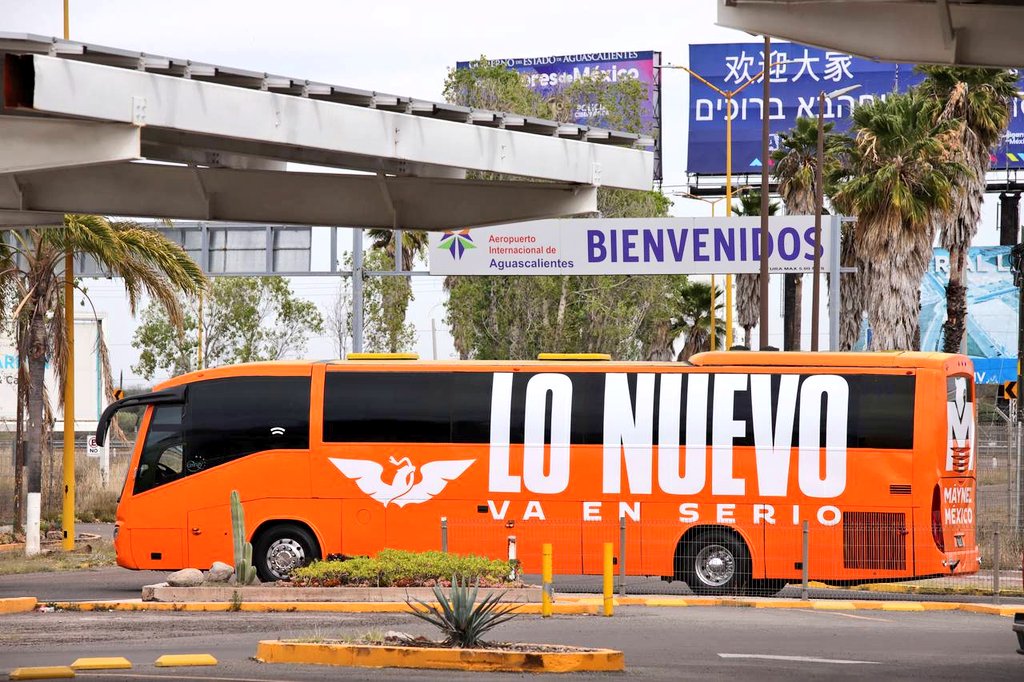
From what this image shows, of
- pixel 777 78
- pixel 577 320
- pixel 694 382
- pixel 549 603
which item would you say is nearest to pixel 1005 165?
pixel 777 78

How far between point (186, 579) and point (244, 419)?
331 cm

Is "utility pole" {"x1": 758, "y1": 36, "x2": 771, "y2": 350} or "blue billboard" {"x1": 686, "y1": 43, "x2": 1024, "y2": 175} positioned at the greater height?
"blue billboard" {"x1": 686, "y1": 43, "x2": 1024, "y2": 175}

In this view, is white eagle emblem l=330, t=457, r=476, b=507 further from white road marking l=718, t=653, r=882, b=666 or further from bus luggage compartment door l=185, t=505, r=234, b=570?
→ white road marking l=718, t=653, r=882, b=666

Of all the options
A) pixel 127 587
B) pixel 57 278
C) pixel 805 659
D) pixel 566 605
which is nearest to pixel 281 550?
pixel 127 587

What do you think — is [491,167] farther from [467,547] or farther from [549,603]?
[467,547]

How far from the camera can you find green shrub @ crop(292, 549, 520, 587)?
18.7 m

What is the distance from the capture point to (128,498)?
22016 millimetres

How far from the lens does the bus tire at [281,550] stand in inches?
853

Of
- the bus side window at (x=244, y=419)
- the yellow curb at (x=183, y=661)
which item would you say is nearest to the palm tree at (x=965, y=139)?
the bus side window at (x=244, y=419)

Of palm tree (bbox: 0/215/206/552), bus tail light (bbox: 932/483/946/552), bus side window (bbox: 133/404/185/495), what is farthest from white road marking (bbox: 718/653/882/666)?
palm tree (bbox: 0/215/206/552)

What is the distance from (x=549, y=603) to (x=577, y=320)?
1154 inches

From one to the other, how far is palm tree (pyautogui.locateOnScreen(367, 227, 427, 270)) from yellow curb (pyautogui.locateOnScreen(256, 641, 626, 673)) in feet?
164

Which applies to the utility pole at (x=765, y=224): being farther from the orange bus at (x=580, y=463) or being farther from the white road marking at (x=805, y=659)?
the white road marking at (x=805, y=659)

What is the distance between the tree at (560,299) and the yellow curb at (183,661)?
3278cm
